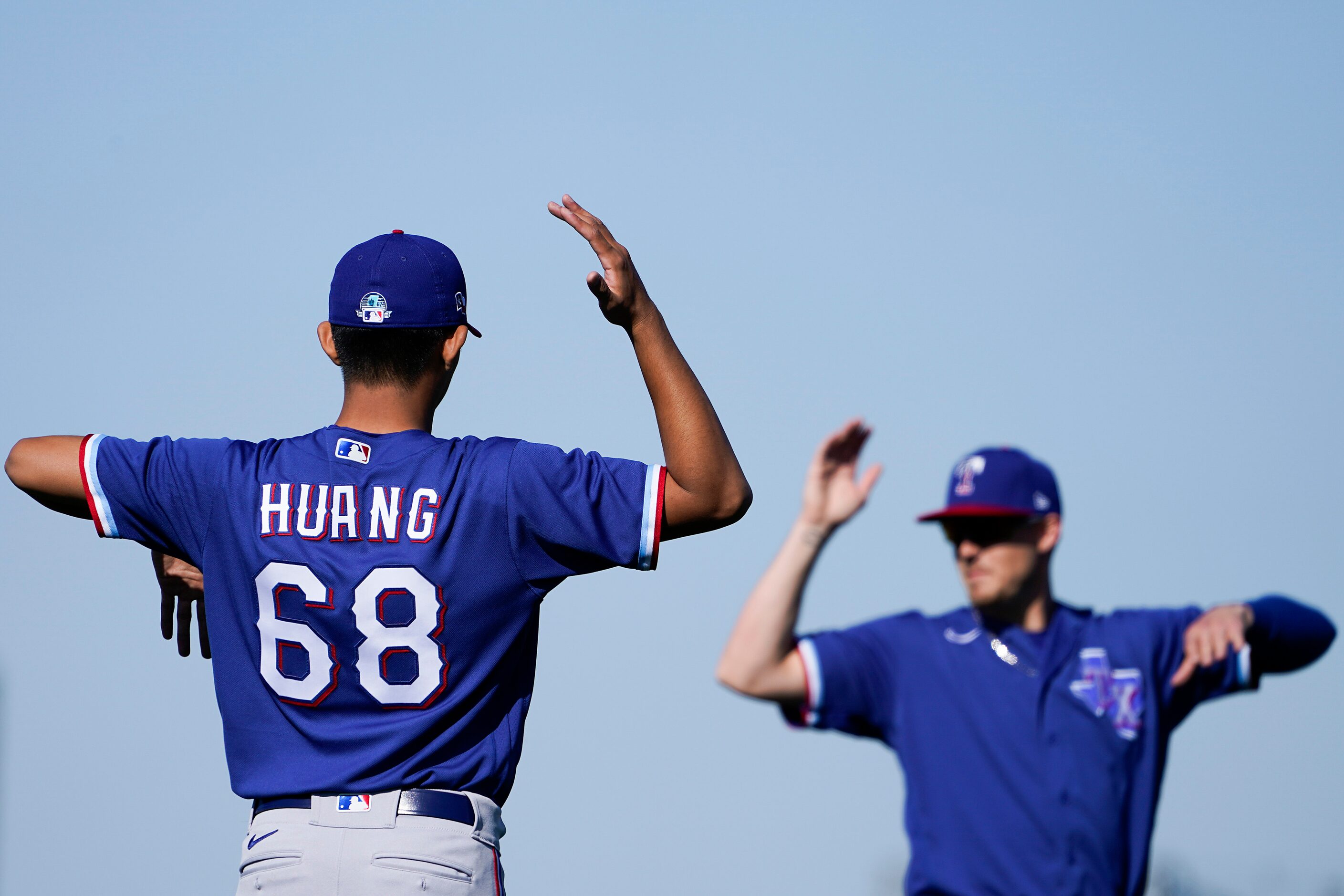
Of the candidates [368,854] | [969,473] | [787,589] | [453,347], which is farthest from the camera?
[453,347]

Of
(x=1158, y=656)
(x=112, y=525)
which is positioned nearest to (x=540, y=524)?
(x=112, y=525)

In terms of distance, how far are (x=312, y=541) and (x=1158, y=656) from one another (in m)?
2.74

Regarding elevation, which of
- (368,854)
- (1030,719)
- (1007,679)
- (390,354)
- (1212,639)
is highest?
(390,354)

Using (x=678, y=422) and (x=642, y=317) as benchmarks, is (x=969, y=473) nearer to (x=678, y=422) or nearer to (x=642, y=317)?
(x=678, y=422)

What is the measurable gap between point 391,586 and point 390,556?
10cm

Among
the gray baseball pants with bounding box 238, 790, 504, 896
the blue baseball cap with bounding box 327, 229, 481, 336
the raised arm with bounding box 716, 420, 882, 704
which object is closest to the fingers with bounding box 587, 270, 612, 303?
the blue baseball cap with bounding box 327, 229, 481, 336

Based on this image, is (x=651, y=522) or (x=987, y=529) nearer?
(x=987, y=529)

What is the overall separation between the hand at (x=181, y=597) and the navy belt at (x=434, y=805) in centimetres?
91

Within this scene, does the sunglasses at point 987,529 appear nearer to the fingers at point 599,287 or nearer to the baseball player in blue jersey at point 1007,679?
the baseball player in blue jersey at point 1007,679

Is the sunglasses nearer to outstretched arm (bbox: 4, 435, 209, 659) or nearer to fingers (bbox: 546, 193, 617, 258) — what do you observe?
fingers (bbox: 546, 193, 617, 258)

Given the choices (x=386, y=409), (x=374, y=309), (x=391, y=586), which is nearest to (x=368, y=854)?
→ (x=391, y=586)

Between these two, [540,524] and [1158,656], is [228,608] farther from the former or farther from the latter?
[1158,656]

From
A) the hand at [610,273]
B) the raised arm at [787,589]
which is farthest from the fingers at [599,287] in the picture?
the raised arm at [787,589]

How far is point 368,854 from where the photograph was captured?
561cm
